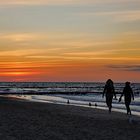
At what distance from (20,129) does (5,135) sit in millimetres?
1638

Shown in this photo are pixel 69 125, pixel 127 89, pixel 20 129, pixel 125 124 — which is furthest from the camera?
pixel 127 89

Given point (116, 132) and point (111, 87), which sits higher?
point (111, 87)

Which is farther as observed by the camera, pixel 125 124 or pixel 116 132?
pixel 125 124

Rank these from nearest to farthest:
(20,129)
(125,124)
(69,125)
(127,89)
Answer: (20,129), (69,125), (125,124), (127,89)

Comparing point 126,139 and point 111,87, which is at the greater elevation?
point 111,87

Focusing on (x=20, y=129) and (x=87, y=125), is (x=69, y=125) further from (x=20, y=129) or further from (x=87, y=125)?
(x=20, y=129)

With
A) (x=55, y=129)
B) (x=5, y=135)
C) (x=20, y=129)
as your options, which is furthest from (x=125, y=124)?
(x=5, y=135)

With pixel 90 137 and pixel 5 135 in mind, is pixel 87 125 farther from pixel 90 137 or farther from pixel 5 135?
pixel 5 135

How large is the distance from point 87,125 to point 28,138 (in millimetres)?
4768

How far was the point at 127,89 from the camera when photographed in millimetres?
22938

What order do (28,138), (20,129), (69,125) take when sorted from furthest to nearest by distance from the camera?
(69,125), (20,129), (28,138)

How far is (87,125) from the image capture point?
18141mm

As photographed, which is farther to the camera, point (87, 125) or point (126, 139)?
point (87, 125)

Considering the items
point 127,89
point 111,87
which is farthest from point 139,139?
point 111,87
